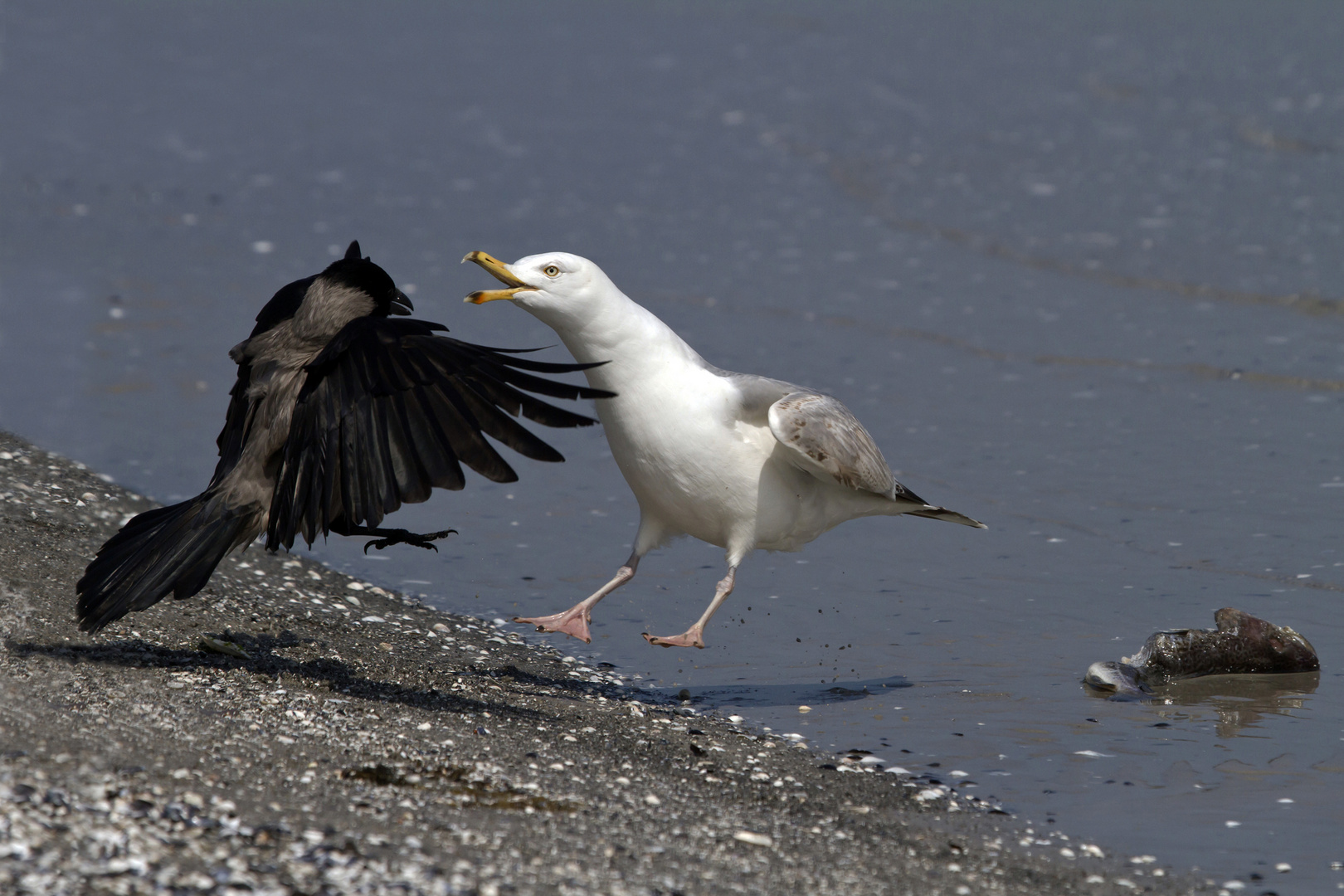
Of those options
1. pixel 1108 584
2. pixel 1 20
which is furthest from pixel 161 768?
pixel 1 20

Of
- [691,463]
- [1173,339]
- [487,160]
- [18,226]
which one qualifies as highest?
[487,160]

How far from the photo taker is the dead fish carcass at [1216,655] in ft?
18.4

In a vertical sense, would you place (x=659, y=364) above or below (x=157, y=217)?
below

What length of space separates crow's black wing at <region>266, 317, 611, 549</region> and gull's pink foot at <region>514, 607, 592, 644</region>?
858mm

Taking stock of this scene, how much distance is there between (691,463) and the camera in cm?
536

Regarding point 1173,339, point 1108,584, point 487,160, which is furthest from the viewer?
point 487,160

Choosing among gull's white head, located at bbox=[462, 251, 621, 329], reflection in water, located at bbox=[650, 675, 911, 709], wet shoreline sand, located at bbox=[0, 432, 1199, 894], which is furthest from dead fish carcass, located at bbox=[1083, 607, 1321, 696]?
gull's white head, located at bbox=[462, 251, 621, 329]

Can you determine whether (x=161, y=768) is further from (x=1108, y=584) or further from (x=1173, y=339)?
(x=1173, y=339)

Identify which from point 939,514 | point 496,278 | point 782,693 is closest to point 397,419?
point 496,278

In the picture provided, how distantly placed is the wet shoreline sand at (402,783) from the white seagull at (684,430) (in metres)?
0.55

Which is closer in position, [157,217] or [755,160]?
[157,217]

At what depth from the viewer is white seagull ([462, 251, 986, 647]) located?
17.2 ft

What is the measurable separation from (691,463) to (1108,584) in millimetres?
2507

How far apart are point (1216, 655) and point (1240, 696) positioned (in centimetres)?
20
